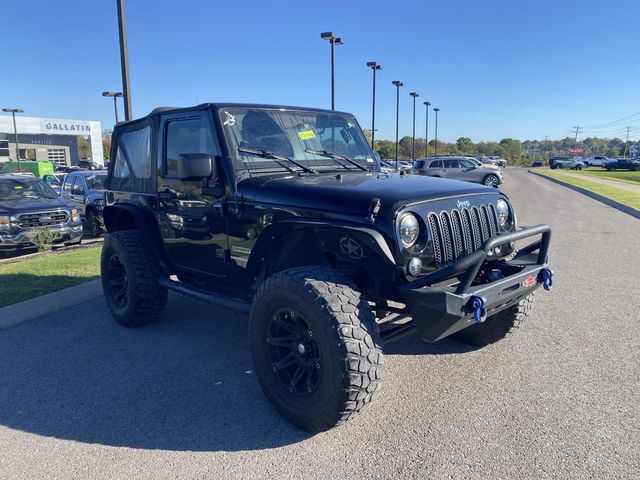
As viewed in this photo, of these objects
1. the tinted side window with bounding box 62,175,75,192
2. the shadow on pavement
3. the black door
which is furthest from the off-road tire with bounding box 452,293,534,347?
the tinted side window with bounding box 62,175,75,192

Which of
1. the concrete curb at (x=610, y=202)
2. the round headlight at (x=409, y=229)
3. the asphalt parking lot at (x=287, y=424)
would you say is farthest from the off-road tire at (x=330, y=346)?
the concrete curb at (x=610, y=202)

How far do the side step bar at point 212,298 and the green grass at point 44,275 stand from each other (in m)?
2.36

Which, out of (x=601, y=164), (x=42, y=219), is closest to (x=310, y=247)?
(x=42, y=219)

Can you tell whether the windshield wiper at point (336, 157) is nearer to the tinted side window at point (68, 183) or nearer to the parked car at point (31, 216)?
the parked car at point (31, 216)

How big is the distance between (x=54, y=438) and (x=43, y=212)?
8.49 metres

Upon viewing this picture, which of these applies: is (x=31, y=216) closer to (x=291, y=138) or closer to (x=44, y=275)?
(x=44, y=275)

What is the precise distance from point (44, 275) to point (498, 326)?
6046 mm

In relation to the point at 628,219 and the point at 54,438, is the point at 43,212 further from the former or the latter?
the point at 628,219

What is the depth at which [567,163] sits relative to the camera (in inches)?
2881

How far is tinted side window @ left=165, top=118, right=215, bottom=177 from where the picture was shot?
4352 mm

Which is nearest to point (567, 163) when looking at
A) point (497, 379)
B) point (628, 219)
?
point (628, 219)

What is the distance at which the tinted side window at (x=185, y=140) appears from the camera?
435cm

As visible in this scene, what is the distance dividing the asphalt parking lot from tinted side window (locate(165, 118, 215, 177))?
1669mm

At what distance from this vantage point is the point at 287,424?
3.36 meters
